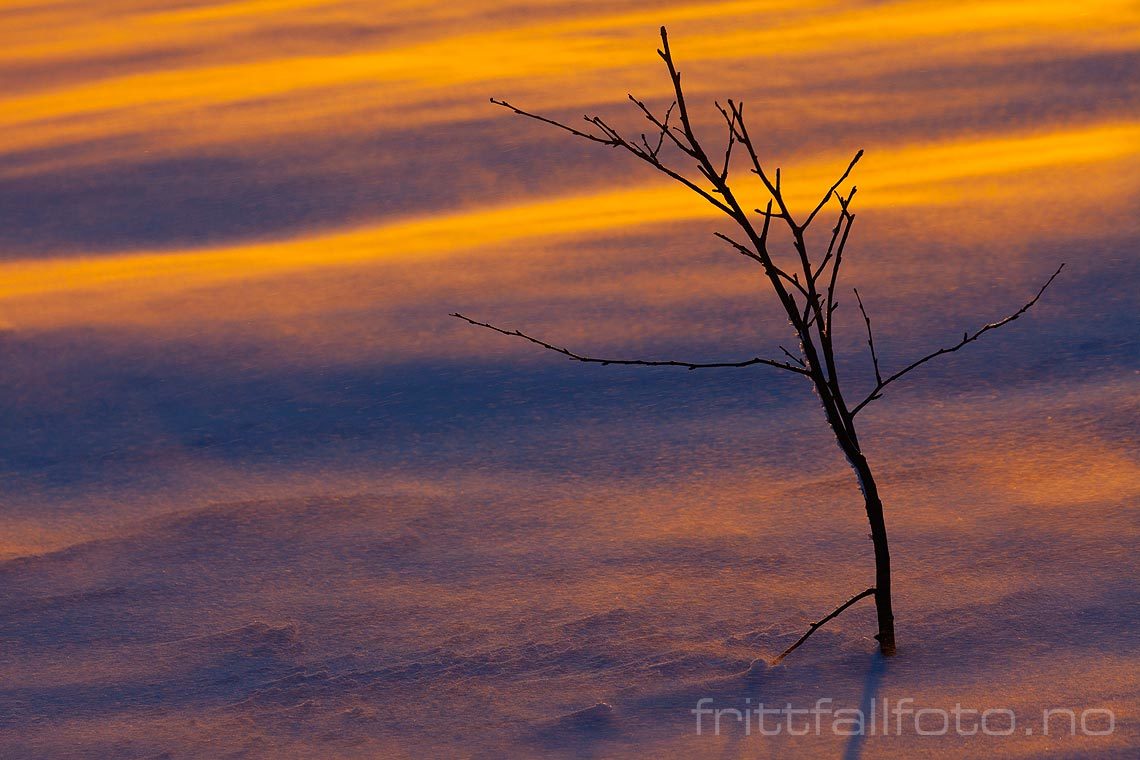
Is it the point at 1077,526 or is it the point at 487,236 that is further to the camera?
the point at 487,236

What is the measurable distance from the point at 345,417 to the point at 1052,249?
1.82 metres

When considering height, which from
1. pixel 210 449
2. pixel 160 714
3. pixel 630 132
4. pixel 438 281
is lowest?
pixel 160 714

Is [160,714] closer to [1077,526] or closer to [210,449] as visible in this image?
[210,449]

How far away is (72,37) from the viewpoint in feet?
23.8

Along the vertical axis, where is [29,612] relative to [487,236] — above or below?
below

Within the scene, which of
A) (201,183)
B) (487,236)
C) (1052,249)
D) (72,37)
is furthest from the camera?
(72,37)

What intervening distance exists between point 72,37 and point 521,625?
243 inches

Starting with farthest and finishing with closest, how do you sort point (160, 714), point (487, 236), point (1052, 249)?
point (487, 236)
point (1052, 249)
point (160, 714)

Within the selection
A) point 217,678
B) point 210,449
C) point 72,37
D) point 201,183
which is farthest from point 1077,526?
point 72,37

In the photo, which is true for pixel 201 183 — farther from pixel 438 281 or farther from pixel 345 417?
pixel 345 417

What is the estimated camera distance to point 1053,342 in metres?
2.99

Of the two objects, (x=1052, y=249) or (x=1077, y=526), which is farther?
(x=1052, y=249)

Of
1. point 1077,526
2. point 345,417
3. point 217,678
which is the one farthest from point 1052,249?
point 217,678

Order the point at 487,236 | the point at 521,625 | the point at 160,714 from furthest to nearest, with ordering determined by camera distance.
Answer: the point at 487,236 → the point at 521,625 → the point at 160,714
